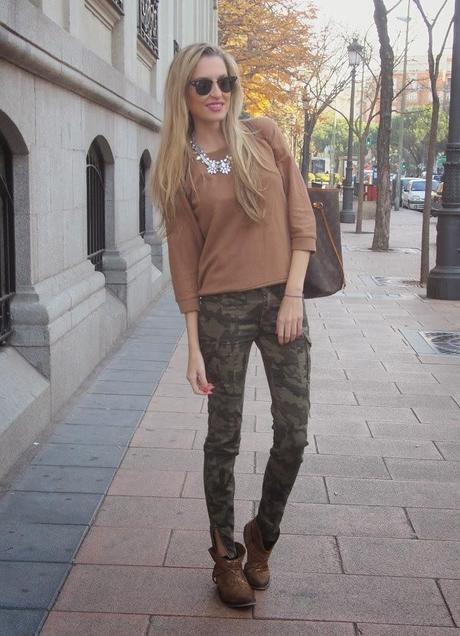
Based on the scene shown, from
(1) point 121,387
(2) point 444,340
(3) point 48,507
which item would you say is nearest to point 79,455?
(3) point 48,507

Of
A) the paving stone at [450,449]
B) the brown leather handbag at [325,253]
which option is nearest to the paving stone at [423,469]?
the paving stone at [450,449]

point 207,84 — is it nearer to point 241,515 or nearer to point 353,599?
point 353,599

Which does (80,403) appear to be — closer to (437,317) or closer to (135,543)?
(135,543)

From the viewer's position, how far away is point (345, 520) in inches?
175

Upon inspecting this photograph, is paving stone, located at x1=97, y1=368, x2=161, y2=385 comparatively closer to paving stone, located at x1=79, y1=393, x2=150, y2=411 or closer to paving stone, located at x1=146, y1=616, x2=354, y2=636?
paving stone, located at x1=79, y1=393, x2=150, y2=411

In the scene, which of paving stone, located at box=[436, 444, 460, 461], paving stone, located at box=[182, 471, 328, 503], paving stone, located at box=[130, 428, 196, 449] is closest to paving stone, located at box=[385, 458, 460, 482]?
paving stone, located at box=[436, 444, 460, 461]

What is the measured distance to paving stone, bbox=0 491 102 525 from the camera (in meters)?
4.40

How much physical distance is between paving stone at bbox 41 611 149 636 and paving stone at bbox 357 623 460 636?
77 cm

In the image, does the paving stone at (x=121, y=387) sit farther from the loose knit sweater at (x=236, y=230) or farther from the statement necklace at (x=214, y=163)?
the statement necklace at (x=214, y=163)

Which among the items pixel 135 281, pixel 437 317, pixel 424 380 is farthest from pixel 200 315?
pixel 437 317

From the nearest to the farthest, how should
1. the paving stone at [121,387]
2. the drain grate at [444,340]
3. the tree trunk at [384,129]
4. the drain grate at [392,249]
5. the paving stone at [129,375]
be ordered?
the paving stone at [121,387] → the paving stone at [129,375] → the drain grate at [444,340] → the tree trunk at [384,129] → the drain grate at [392,249]

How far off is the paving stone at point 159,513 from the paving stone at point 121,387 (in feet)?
7.75

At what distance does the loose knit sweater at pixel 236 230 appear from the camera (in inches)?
132

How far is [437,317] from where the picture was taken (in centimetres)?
1112
